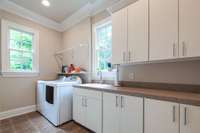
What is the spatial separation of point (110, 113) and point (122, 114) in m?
0.23

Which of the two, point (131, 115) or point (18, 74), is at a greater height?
point (18, 74)

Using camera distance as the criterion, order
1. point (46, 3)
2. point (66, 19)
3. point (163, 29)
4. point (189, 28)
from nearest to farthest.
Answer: point (189, 28) < point (163, 29) < point (46, 3) < point (66, 19)

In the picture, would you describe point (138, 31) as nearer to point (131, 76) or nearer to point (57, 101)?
point (131, 76)

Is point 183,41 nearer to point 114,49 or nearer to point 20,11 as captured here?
point 114,49

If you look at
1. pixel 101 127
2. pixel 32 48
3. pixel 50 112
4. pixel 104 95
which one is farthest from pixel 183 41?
pixel 32 48

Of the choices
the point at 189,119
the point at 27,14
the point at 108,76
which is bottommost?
the point at 189,119

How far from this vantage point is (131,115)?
1.61 metres

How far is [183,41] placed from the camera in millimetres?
1424

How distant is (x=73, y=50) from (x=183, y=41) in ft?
9.49

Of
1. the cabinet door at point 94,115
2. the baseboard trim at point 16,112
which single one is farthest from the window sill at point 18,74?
the cabinet door at point 94,115

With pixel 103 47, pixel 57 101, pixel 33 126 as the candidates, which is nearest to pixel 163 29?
pixel 103 47

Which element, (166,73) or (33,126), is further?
(33,126)

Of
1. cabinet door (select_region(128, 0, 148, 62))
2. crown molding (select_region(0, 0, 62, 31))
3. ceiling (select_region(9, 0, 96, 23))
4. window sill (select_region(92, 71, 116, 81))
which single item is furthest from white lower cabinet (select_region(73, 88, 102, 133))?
crown molding (select_region(0, 0, 62, 31))

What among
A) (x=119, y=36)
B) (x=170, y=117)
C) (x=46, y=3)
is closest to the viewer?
(x=170, y=117)
